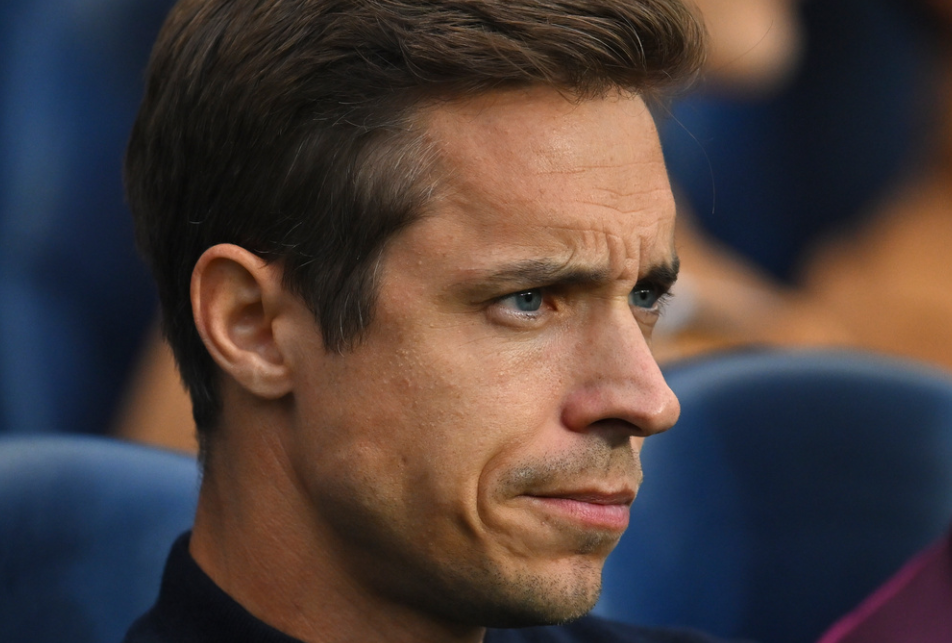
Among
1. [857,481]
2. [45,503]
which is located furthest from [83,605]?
[857,481]

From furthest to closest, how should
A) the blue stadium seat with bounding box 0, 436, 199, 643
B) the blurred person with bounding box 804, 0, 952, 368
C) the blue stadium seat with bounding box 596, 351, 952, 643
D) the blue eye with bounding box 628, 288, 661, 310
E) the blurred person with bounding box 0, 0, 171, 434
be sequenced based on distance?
1. the blurred person with bounding box 804, 0, 952, 368
2. the blurred person with bounding box 0, 0, 171, 434
3. the blue stadium seat with bounding box 596, 351, 952, 643
4. the blue stadium seat with bounding box 0, 436, 199, 643
5. the blue eye with bounding box 628, 288, 661, 310

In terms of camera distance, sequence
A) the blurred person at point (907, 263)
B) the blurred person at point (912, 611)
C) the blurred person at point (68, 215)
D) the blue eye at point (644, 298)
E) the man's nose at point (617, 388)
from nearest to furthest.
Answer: the man's nose at point (617, 388) → the blue eye at point (644, 298) → the blurred person at point (912, 611) → the blurred person at point (68, 215) → the blurred person at point (907, 263)

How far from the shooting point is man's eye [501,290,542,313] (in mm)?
1502

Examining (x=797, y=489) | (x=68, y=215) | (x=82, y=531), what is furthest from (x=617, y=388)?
(x=68, y=215)

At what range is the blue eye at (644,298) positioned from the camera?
1.65 m

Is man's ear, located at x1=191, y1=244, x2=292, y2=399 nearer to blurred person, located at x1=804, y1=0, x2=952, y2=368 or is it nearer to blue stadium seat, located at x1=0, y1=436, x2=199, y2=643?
blue stadium seat, located at x1=0, y1=436, x2=199, y2=643

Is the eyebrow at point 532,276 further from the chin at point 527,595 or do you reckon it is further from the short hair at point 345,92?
the chin at point 527,595

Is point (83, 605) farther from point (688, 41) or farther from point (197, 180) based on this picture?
point (688, 41)

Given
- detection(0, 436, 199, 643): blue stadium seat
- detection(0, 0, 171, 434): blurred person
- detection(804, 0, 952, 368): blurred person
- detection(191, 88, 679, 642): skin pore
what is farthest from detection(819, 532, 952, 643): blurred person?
detection(804, 0, 952, 368): blurred person

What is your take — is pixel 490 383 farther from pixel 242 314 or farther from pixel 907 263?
pixel 907 263

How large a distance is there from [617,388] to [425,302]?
249 mm

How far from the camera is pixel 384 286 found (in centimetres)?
150

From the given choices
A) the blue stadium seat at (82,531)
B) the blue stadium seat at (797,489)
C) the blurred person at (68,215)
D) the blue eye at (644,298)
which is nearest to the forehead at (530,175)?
the blue eye at (644,298)

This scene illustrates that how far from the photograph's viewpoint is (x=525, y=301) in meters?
1.51
